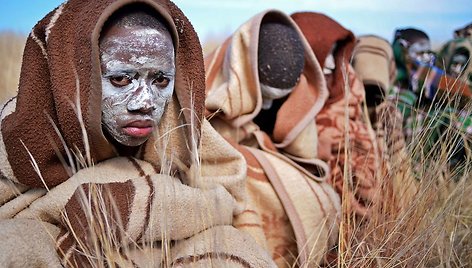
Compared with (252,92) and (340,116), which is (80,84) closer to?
(252,92)

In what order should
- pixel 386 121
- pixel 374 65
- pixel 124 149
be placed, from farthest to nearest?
pixel 374 65
pixel 386 121
pixel 124 149

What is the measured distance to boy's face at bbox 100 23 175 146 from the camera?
4.45 feet

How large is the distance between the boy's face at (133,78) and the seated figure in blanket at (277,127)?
491mm

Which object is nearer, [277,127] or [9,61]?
[277,127]

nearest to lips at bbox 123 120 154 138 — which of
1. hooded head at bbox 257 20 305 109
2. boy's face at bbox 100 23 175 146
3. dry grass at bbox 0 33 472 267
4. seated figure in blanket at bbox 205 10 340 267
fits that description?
boy's face at bbox 100 23 175 146

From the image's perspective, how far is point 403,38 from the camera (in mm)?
3240

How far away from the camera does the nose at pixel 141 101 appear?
137 centimetres

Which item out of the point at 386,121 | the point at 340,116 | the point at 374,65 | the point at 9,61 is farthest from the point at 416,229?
the point at 9,61

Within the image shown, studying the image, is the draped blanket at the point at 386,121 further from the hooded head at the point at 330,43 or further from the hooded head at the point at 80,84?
the hooded head at the point at 80,84

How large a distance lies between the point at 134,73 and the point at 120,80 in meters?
0.04

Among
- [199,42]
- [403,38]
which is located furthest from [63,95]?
[403,38]

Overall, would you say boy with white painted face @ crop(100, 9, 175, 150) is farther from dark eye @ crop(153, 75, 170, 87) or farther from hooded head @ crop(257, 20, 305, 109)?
hooded head @ crop(257, 20, 305, 109)

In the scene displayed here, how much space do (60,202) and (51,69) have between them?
333 millimetres

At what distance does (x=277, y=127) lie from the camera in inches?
83.8
